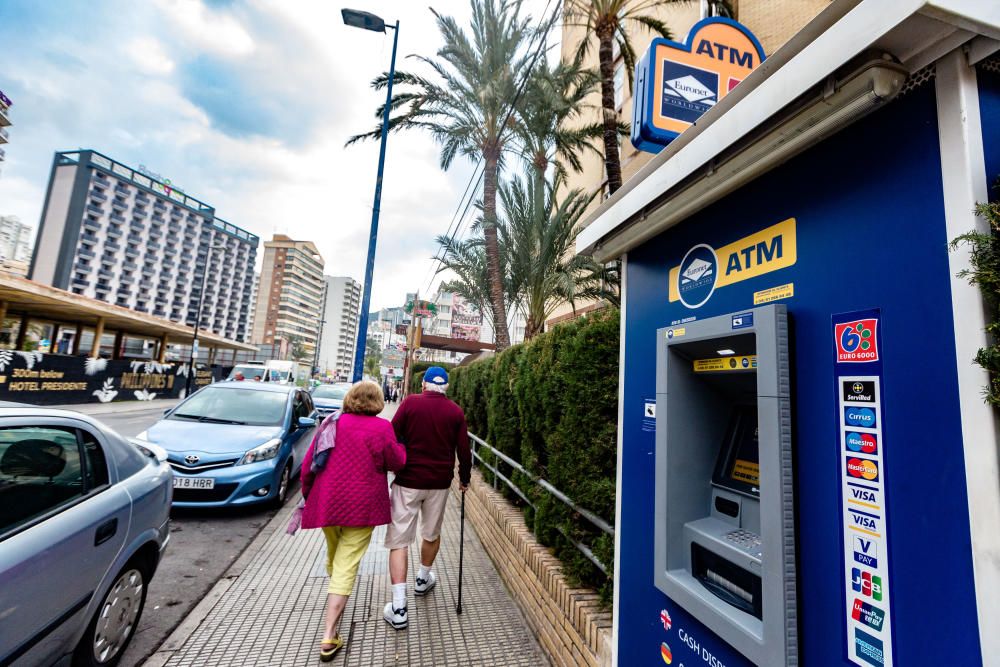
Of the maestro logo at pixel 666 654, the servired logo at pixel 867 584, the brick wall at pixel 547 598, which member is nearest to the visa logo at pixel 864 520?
the servired logo at pixel 867 584

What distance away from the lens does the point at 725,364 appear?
181 cm

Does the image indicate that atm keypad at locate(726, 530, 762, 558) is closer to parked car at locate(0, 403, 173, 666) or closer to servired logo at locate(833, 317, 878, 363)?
servired logo at locate(833, 317, 878, 363)

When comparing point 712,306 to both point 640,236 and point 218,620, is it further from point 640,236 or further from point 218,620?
point 218,620

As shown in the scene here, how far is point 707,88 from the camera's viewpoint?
374 cm

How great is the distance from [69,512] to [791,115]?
11.6 feet

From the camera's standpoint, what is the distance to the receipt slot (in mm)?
1438

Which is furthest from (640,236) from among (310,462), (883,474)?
(310,462)

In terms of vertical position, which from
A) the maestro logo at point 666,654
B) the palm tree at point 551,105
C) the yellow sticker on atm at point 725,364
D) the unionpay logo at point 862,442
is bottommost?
the maestro logo at point 666,654

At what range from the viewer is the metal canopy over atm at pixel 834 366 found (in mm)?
1108

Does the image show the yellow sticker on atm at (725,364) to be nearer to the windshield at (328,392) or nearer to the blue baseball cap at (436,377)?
the blue baseball cap at (436,377)

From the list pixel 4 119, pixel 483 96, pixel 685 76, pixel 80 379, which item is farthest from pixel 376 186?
pixel 4 119

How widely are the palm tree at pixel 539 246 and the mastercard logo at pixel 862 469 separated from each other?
9.06 metres

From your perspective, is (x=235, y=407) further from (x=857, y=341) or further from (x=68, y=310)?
(x=68, y=310)

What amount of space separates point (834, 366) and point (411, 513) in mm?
3110
